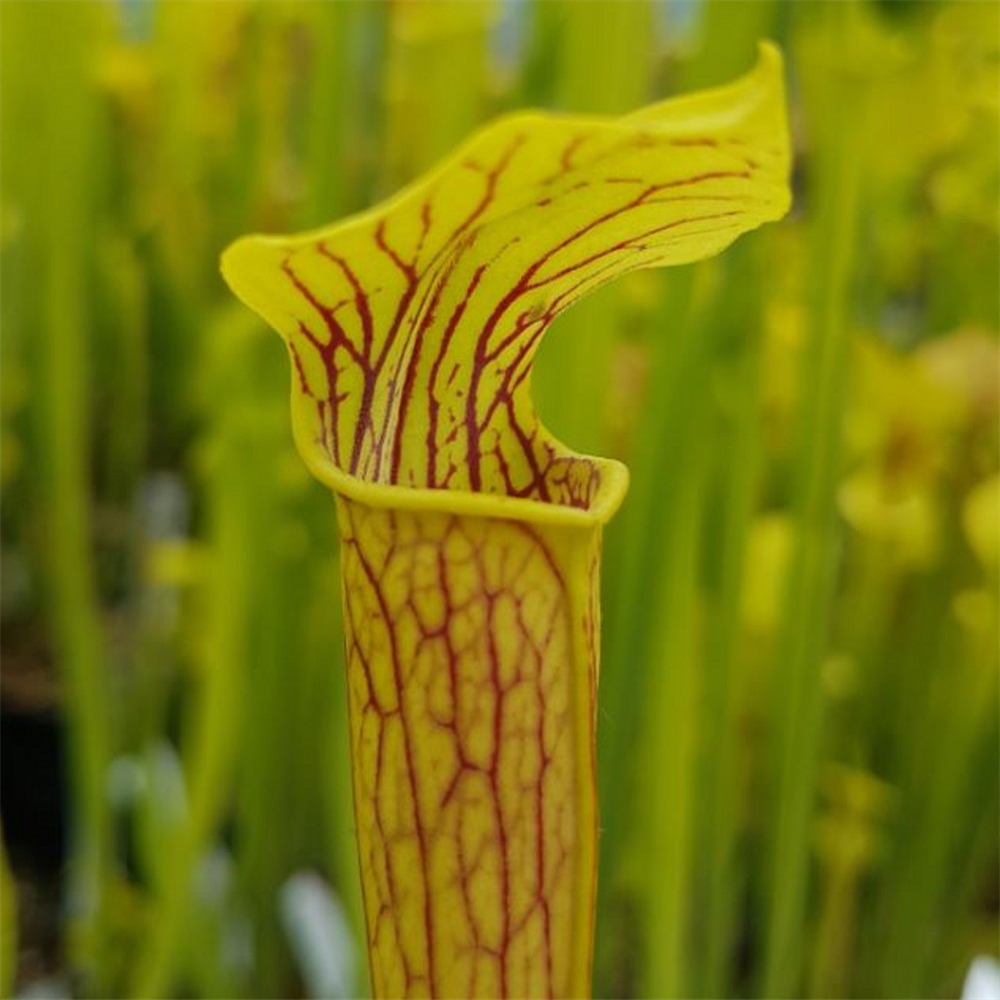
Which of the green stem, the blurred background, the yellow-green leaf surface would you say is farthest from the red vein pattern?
the green stem

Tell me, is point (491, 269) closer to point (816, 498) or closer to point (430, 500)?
point (430, 500)

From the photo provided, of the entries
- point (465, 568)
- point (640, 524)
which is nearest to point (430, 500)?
point (465, 568)

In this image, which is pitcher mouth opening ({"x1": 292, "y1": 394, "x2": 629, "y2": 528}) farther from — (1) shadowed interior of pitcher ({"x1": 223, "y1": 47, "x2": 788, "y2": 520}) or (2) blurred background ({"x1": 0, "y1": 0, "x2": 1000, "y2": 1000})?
(2) blurred background ({"x1": 0, "y1": 0, "x2": 1000, "y2": 1000})

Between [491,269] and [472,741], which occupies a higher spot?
[491,269]

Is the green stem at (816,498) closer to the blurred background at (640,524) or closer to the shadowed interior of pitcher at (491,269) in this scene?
the blurred background at (640,524)

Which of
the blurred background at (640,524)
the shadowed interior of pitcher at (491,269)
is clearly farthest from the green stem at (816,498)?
the shadowed interior of pitcher at (491,269)

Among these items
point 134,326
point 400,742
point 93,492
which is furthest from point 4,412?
point 400,742

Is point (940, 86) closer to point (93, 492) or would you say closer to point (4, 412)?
point (4, 412)
